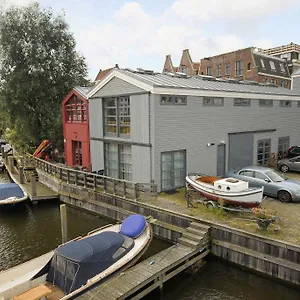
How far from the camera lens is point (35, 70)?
3139cm

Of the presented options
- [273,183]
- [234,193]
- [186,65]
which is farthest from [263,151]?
[186,65]

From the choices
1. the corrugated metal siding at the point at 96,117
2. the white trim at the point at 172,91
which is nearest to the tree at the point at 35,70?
the corrugated metal siding at the point at 96,117

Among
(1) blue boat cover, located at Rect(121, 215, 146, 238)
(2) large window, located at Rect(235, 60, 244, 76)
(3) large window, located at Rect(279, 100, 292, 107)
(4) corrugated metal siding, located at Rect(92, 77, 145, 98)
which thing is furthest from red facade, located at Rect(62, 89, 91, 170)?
(2) large window, located at Rect(235, 60, 244, 76)

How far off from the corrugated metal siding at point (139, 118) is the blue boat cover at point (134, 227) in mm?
5240

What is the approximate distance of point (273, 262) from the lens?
1069cm

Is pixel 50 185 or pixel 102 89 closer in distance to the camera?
pixel 102 89

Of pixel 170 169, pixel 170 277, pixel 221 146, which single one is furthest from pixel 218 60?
A: pixel 170 277

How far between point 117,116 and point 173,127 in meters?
4.05

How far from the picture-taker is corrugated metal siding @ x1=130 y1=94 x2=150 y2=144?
16.6 m

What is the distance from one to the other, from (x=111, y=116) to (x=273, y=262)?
518 inches

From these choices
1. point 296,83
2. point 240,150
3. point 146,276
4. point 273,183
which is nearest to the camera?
point 146,276

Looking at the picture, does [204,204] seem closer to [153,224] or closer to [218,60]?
[153,224]

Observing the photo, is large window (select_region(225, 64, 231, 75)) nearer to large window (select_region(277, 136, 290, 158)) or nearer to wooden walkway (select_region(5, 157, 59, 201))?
large window (select_region(277, 136, 290, 158))

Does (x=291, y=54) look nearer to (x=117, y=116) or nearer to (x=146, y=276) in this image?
(x=117, y=116)
